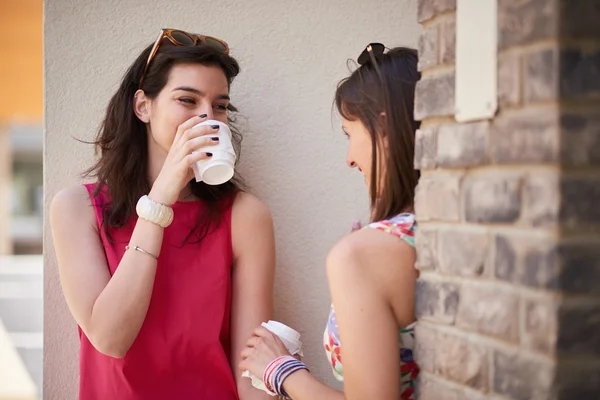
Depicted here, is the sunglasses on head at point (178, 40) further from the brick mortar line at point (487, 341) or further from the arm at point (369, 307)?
the brick mortar line at point (487, 341)

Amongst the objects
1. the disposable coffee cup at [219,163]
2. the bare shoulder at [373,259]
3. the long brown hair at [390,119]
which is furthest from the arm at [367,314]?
the disposable coffee cup at [219,163]

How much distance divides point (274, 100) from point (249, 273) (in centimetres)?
82

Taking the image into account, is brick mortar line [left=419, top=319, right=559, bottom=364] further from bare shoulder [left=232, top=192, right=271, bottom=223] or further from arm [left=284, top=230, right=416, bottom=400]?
bare shoulder [left=232, top=192, right=271, bottom=223]

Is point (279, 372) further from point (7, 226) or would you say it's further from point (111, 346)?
point (7, 226)

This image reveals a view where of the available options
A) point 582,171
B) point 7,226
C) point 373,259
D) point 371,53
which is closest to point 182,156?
point 371,53

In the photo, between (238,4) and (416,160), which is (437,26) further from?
(238,4)

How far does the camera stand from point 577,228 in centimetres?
115

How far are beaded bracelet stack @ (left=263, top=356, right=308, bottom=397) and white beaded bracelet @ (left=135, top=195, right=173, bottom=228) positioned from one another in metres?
0.69

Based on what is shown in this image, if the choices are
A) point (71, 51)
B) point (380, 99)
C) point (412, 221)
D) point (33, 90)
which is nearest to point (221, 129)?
point (380, 99)

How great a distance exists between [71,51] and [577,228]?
92.3 inches

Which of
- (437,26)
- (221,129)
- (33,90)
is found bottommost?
(221,129)

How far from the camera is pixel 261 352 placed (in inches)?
76.0

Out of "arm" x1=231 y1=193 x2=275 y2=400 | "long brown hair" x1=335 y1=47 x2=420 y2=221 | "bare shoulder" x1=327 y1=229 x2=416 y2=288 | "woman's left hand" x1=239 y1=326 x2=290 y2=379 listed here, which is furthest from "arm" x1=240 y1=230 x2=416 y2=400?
"arm" x1=231 y1=193 x2=275 y2=400

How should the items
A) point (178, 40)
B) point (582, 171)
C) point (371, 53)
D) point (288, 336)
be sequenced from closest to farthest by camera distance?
point (582, 171) → point (371, 53) → point (288, 336) → point (178, 40)
